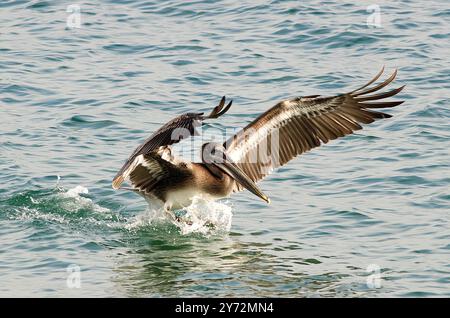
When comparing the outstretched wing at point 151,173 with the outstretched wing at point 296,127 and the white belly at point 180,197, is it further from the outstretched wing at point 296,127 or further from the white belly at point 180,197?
the outstretched wing at point 296,127

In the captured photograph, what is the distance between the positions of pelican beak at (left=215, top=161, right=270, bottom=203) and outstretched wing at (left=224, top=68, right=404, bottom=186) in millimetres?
663

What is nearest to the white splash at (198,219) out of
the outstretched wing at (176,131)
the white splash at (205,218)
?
the white splash at (205,218)

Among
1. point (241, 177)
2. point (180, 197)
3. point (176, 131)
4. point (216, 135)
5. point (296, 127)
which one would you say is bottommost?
point (180, 197)

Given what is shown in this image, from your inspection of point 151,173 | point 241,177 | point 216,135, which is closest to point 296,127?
point 241,177

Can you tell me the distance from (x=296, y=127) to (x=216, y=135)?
2.53m

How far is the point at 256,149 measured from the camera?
11273mm

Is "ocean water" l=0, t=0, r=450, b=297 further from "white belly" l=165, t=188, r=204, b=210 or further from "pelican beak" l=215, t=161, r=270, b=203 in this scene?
"pelican beak" l=215, t=161, r=270, b=203

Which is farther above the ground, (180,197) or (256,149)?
(256,149)

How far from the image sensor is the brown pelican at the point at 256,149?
10.6 meters

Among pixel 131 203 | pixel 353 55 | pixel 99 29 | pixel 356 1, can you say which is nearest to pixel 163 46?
pixel 99 29

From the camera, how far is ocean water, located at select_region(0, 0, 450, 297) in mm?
9570

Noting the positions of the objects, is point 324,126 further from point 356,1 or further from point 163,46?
point 356,1

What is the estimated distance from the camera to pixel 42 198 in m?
11.4

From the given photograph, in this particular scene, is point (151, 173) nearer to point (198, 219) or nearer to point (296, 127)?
point (198, 219)
